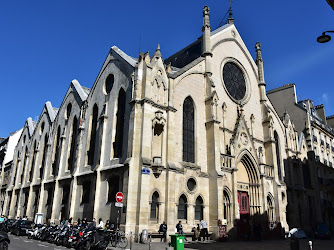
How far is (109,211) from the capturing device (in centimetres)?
1956

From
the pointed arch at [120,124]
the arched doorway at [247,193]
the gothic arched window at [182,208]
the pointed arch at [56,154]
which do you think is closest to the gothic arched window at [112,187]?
the pointed arch at [120,124]

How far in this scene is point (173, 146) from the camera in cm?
2034

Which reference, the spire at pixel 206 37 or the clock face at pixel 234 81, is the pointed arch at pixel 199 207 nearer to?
the clock face at pixel 234 81

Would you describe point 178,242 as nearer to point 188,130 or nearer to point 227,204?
point 188,130

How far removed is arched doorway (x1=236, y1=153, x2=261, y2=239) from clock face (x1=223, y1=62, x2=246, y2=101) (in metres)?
6.58

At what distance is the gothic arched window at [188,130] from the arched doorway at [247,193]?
5344 mm

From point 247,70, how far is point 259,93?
2.88 metres

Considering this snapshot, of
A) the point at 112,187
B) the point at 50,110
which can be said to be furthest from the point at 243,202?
the point at 50,110

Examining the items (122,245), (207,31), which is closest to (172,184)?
(122,245)

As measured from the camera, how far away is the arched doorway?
2431cm

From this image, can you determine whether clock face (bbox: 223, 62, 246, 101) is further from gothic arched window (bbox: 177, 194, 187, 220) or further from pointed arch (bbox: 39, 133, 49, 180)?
pointed arch (bbox: 39, 133, 49, 180)

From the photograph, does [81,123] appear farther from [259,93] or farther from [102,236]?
[259,93]

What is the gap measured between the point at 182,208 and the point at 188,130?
5982 millimetres

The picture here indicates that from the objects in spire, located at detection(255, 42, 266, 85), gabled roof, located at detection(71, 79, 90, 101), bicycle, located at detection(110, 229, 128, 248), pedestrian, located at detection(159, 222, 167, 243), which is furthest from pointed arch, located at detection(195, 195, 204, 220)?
spire, located at detection(255, 42, 266, 85)
